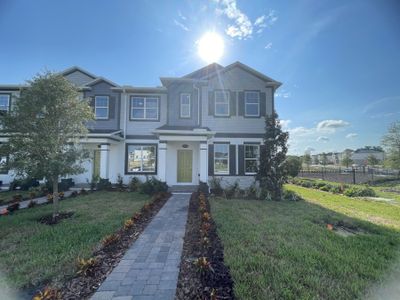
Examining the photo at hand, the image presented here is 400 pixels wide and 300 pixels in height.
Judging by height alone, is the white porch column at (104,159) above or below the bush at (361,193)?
above

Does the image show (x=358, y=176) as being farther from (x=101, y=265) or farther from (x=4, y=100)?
(x=4, y=100)

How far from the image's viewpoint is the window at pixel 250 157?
42.7 feet

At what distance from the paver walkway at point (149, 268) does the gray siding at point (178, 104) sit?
8067mm

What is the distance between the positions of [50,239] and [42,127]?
3.51 meters

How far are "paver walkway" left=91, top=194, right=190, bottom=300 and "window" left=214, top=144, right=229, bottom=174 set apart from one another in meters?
7.10

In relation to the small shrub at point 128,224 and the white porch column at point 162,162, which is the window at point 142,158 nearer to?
the white porch column at point 162,162

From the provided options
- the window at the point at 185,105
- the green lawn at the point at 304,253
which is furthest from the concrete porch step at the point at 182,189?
the window at the point at 185,105

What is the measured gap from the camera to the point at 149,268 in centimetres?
373

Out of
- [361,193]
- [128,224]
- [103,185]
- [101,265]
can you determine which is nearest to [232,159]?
[361,193]

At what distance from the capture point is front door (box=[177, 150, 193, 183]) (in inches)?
520

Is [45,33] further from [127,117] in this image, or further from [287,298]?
[287,298]

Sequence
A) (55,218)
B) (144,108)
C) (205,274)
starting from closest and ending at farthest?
(205,274), (55,218), (144,108)

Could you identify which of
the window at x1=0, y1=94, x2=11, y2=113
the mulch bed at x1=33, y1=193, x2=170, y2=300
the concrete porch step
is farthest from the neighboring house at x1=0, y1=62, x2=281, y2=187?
the mulch bed at x1=33, y1=193, x2=170, y2=300

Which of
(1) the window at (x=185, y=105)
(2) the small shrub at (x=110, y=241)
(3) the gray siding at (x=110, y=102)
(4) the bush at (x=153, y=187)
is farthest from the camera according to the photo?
(3) the gray siding at (x=110, y=102)
